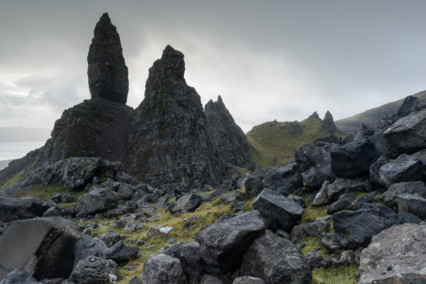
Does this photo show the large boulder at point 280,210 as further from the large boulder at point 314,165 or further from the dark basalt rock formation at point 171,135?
the dark basalt rock formation at point 171,135

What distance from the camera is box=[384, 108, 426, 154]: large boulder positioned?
38.9 ft

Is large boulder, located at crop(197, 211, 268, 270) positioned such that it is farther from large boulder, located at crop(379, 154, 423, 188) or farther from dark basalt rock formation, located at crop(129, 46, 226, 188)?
dark basalt rock formation, located at crop(129, 46, 226, 188)

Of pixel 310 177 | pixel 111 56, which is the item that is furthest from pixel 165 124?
pixel 310 177

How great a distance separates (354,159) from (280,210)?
4990mm

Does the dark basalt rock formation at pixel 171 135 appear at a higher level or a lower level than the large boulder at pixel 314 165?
higher

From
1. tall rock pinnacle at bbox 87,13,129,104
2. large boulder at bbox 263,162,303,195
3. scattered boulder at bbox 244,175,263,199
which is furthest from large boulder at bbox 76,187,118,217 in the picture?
tall rock pinnacle at bbox 87,13,129,104

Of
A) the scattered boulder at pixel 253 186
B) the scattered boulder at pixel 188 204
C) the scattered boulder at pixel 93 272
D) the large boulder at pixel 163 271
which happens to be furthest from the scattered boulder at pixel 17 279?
the scattered boulder at pixel 188 204

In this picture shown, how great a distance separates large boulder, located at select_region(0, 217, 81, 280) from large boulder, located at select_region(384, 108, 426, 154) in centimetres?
1666

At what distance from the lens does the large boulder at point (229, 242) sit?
723 cm

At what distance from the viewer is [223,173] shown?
106m

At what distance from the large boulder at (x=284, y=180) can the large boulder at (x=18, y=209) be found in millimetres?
20860

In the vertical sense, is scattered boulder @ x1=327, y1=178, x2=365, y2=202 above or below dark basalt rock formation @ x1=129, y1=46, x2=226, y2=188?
below

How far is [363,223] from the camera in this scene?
813 cm

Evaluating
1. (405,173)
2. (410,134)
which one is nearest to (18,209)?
(405,173)
